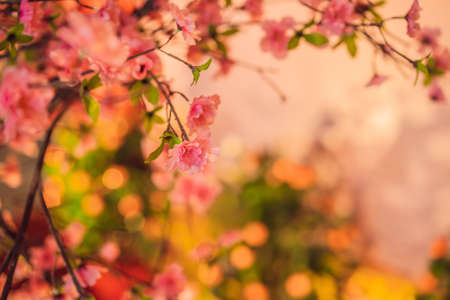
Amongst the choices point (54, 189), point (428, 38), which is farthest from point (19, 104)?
point (54, 189)

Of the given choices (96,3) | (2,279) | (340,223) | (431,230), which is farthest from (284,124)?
(2,279)

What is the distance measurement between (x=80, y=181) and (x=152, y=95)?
0.91 m

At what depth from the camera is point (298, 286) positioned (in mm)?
1175

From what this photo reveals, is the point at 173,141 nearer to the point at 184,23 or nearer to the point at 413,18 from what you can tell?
the point at 184,23

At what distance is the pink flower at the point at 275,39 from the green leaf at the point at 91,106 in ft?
0.92

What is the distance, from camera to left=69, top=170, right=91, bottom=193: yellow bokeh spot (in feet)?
3.94

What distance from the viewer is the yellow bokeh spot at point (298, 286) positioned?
117 cm

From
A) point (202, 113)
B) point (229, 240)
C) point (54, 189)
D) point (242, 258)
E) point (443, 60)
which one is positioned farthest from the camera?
point (242, 258)

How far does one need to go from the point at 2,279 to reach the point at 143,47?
1.29 ft

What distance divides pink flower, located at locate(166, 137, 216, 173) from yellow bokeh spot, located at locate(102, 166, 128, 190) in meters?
0.95

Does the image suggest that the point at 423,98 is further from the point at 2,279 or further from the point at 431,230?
the point at 2,279

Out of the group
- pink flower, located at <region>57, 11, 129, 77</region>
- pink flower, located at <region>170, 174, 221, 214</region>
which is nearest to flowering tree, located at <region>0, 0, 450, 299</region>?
pink flower, located at <region>57, 11, 129, 77</region>

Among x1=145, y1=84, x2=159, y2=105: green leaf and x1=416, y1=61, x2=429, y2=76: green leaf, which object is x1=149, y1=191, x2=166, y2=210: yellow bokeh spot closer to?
x1=145, y1=84, x2=159, y2=105: green leaf

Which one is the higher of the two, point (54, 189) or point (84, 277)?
point (84, 277)
